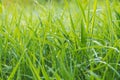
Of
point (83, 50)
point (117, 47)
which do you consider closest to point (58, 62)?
point (83, 50)

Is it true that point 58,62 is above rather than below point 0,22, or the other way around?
below

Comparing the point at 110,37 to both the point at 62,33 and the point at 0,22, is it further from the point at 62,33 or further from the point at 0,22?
the point at 0,22

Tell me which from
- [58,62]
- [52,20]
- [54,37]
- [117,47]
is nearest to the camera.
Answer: [58,62]

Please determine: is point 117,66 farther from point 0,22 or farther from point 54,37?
point 0,22

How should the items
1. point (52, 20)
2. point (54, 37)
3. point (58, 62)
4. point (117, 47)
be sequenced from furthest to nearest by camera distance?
1. point (52, 20)
2. point (54, 37)
3. point (117, 47)
4. point (58, 62)

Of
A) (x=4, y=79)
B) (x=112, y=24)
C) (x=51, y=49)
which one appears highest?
(x=112, y=24)

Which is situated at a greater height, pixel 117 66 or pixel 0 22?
pixel 0 22

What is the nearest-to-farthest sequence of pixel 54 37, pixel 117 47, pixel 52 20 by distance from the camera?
pixel 117 47, pixel 54 37, pixel 52 20

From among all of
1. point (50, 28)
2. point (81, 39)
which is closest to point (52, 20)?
point (50, 28)

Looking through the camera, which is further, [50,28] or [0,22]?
[0,22]
